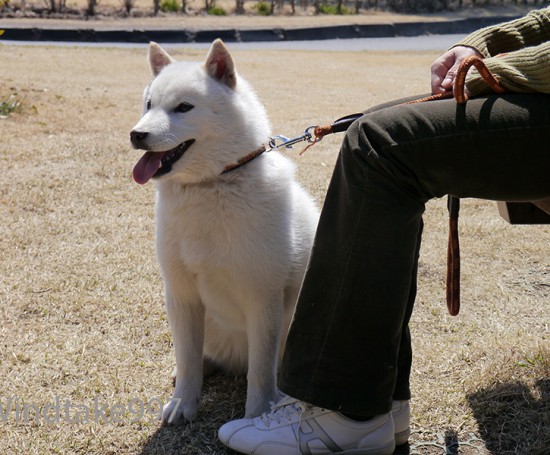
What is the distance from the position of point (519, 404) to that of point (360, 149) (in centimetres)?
104

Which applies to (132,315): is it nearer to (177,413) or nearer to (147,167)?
(177,413)

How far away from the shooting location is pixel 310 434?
1.94 metres

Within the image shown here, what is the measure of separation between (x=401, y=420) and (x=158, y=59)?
1483 mm

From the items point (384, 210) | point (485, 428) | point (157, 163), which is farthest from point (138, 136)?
point (485, 428)

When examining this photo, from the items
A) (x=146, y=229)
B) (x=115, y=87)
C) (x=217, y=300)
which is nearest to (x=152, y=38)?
(x=115, y=87)

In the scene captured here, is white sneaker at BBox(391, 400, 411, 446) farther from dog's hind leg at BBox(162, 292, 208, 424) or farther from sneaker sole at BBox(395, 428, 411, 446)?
dog's hind leg at BBox(162, 292, 208, 424)

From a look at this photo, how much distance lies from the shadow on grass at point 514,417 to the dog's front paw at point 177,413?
A: 872 millimetres

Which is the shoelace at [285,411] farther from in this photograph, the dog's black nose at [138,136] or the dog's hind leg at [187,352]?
the dog's black nose at [138,136]

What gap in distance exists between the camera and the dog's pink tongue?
2249 mm

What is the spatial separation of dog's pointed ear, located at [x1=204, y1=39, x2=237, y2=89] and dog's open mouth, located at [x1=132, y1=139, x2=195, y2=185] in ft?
0.93

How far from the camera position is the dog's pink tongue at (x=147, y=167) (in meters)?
2.25

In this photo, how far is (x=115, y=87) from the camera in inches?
316

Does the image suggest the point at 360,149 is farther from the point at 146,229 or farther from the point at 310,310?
the point at 146,229

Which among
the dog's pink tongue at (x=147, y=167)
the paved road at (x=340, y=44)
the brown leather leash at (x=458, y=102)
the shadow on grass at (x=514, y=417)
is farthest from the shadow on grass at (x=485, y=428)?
the paved road at (x=340, y=44)
